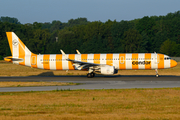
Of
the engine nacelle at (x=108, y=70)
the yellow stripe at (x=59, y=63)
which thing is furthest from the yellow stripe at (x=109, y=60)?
the yellow stripe at (x=59, y=63)

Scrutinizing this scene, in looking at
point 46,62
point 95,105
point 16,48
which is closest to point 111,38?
point 16,48

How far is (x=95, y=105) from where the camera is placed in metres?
17.7

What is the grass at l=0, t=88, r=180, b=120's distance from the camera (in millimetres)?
14836

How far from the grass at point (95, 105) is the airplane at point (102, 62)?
1586 centimetres

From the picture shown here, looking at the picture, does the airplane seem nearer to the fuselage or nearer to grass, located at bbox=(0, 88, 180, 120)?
the fuselage

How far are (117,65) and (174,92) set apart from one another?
56.2 feet

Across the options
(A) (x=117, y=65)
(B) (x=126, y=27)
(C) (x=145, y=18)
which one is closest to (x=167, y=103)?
(A) (x=117, y=65)

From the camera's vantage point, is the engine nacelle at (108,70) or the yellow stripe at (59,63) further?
the yellow stripe at (59,63)

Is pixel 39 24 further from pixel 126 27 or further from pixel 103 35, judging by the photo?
pixel 126 27

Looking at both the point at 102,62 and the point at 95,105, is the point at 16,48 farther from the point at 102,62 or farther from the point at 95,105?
the point at 95,105

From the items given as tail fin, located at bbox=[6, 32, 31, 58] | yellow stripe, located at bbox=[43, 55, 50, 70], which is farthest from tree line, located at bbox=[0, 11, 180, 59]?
yellow stripe, located at bbox=[43, 55, 50, 70]

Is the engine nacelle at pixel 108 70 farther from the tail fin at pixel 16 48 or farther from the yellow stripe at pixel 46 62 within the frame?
the tail fin at pixel 16 48

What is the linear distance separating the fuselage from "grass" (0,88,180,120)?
1602 cm

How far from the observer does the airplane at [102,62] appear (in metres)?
39.0
